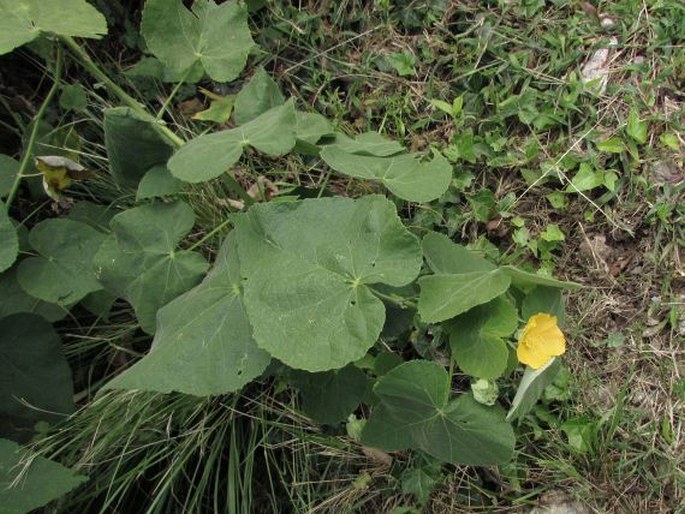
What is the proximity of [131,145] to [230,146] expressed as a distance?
1.04ft

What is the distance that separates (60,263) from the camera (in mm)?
2154

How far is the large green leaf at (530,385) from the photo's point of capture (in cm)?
163

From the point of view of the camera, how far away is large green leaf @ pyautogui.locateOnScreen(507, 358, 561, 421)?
1635mm

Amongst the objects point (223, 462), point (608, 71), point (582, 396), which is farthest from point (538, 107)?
point (223, 462)

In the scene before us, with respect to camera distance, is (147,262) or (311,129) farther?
(311,129)

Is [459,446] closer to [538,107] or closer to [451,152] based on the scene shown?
[451,152]

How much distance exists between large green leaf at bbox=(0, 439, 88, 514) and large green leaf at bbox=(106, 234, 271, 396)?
0.45m

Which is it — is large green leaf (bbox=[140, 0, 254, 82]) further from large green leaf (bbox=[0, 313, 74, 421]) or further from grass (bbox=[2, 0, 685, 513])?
large green leaf (bbox=[0, 313, 74, 421])

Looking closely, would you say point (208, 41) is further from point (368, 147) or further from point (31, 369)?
point (31, 369)

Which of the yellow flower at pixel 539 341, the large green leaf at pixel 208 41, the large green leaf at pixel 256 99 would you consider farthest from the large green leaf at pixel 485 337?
the large green leaf at pixel 208 41

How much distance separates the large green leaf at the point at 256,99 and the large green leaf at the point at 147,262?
34 cm

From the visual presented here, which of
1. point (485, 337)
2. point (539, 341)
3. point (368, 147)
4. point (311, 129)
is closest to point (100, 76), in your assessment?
point (311, 129)

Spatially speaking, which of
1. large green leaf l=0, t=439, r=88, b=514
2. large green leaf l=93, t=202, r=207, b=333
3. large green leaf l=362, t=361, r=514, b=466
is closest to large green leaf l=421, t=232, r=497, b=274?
large green leaf l=362, t=361, r=514, b=466

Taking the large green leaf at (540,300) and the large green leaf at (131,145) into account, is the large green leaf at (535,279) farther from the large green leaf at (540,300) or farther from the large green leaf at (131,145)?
the large green leaf at (131,145)
